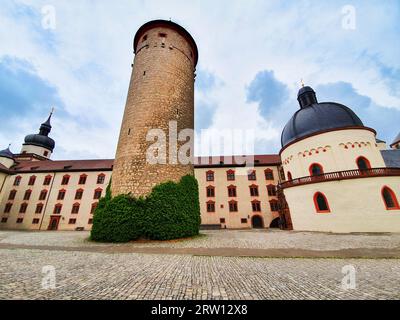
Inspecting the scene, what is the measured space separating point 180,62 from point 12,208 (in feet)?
114

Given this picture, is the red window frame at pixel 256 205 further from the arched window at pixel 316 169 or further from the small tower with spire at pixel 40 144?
the small tower with spire at pixel 40 144

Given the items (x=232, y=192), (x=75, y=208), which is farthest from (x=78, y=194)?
(x=232, y=192)

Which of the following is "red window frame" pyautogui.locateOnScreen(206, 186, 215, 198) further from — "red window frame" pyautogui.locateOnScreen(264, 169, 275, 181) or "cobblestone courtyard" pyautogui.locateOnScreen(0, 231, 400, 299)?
"cobblestone courtyard" pyautogui.locateOnScreen(0, 231, 400, 299)

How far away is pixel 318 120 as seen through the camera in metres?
19.2

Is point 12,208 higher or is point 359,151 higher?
point 359,151

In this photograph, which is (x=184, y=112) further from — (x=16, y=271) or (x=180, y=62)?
(x=16, y=271)

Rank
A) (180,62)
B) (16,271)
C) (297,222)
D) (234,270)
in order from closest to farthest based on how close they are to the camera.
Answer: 1. (16,271)
2. (234,270)
3. (180,62)
4. (297,222)

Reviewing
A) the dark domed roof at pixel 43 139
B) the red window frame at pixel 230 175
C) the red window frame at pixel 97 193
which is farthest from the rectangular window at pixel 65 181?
the red window frame at pixel 230 175

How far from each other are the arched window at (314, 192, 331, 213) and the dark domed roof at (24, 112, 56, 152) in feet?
175

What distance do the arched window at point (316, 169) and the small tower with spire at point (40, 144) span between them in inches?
2028

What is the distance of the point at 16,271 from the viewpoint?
191 inches

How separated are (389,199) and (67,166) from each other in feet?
136
